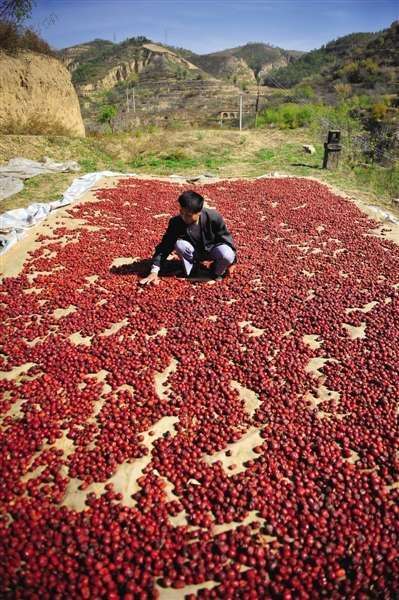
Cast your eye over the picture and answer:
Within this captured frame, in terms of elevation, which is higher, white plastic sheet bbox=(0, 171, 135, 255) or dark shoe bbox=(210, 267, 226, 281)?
white plastic sheet bbox=(0, 171, 135, 255)

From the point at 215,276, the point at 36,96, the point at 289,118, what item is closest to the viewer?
the point at 215,276

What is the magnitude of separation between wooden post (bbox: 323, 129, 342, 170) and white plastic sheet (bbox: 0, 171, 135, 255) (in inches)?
310

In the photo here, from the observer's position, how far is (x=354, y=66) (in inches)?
1567

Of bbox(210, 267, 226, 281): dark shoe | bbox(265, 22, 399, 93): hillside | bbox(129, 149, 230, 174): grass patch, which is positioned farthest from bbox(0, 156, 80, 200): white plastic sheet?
bbox(265, 22, 399, 93): hillside

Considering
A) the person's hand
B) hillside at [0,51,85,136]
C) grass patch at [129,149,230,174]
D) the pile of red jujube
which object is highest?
hillside at [0,51,85,136]

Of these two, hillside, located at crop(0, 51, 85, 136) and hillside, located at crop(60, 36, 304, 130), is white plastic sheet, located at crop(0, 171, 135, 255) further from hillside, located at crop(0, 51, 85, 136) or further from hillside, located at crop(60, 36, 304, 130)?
hillside, located at crop(60, 36, 304, 130)

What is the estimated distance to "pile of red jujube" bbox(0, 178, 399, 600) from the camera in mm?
2297

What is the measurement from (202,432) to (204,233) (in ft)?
9.44

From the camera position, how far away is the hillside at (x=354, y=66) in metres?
35.7

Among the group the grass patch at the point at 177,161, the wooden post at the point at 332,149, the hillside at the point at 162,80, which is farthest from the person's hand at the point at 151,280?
the hillside at the point at 162,80

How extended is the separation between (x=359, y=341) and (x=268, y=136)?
17.0 meters

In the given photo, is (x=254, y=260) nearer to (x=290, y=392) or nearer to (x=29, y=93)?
(x=290, y=392)

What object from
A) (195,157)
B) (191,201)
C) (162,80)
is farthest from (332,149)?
(162,80)

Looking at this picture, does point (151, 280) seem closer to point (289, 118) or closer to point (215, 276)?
point (215, 276)
